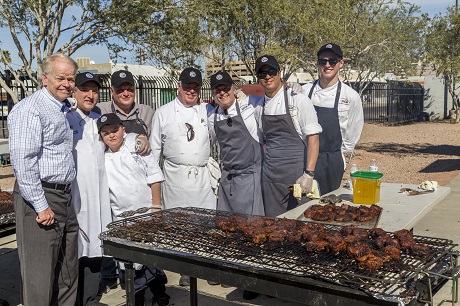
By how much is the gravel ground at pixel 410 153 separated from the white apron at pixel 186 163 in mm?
6790

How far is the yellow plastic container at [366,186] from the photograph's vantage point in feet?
13.9

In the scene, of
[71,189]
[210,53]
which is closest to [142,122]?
[71,189]

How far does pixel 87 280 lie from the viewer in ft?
15.0

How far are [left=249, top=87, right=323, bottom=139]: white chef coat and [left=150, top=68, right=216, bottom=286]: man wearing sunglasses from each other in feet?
2.21

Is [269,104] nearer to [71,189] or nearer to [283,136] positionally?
[283,136]

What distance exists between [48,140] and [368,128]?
21312mm

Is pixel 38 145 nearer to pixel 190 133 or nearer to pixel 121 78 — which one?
pixel 121 78

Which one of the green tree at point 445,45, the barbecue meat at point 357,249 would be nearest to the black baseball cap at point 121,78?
the barbecue meat at point 357,249

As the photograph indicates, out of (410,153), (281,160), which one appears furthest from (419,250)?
(410,153)

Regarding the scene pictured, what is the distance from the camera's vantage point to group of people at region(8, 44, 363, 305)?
362 centimetres

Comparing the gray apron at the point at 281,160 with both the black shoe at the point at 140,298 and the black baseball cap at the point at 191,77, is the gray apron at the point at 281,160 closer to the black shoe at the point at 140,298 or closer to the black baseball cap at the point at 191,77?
the black baseball cap at the point at 191,77

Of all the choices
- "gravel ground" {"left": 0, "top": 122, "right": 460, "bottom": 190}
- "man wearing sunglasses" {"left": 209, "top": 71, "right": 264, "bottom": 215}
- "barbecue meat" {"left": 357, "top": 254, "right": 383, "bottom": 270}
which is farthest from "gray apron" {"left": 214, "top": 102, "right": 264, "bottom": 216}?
"gravel ground" {"left": 0, "top": 122, "right": 460, "bottom": 190}

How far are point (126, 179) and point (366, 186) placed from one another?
195 centimetres

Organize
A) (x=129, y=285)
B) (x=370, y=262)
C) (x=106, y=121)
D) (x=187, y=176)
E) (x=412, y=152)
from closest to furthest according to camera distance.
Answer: (x=370, y=262) < (x=129, y=285) < (x=106, y=121) < (x=187, y=176) < (x=412, y=152)
